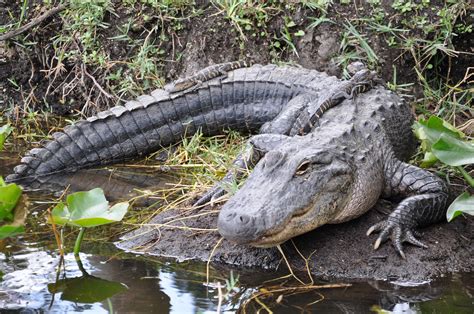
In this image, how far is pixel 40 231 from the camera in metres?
4.58

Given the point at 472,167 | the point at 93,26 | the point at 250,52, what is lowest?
the point at 472,167

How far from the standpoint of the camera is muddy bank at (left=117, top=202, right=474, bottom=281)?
4.05 meters

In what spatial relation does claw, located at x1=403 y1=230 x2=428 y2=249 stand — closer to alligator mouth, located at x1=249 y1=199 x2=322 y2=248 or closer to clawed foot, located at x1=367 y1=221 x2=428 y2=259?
clawed foot, located at x1=367 y1=221 x2=428 y2=259

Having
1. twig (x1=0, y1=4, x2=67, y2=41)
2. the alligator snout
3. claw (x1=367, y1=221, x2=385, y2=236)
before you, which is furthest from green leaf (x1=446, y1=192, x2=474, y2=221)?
twig (x1=0, y1=4, x2=67, y2=41)

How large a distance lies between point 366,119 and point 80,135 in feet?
6.92

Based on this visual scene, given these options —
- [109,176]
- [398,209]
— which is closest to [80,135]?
[109,176]

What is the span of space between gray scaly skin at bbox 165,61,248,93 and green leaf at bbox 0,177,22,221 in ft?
7.67

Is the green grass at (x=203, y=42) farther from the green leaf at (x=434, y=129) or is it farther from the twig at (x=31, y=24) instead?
the green leaf at (x=434, y=129)

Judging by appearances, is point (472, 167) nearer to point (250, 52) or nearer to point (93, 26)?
point (250, 52)

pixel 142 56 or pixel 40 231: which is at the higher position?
pixel 142 56

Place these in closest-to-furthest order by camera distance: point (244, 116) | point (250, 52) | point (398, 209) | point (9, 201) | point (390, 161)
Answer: point (9, 201)
point (398, 209)
point (390, 161)
point (244, 116)
point (250, 52)

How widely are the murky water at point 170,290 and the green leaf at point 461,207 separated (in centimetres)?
33

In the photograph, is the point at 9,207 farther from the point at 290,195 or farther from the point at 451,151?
the point at 451,151

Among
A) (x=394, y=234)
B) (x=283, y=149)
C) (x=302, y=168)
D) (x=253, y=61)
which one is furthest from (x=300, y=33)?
(x=394, y=234)
